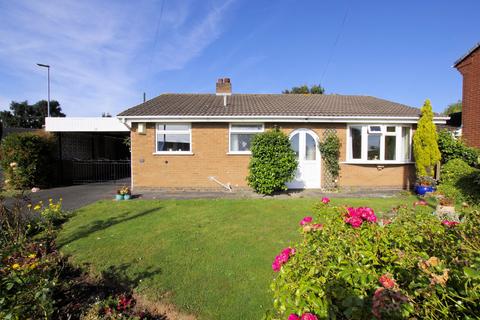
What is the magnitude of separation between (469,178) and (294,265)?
1060 cm

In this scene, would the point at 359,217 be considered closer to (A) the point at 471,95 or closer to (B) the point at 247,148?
(B) the point at 247,148

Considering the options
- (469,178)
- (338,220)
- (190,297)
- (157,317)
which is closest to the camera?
(338,220)

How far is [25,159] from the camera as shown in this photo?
12.4 m

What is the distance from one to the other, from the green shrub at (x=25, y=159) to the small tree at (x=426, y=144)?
1745cm

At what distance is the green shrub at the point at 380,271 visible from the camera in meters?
1.37

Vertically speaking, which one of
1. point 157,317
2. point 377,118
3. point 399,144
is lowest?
point 157,317

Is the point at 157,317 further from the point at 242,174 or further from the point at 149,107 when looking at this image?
the point at 149,107

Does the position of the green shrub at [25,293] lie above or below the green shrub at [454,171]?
below

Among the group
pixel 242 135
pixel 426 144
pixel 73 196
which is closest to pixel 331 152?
pixel 426 144

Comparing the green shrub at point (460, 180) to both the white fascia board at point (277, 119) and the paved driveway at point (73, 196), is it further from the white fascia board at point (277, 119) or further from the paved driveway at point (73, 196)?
the paved driveway at point (73, 196)

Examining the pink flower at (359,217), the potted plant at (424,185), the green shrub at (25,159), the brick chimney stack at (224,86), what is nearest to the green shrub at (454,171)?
the potted plant at (424,185)

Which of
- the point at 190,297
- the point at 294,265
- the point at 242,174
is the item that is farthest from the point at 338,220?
the point at 242,174

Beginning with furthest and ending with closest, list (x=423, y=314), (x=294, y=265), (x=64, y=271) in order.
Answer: (x=64, y=271)
(x=294, y=265)
(x=423, y=314)

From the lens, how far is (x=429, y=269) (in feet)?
5.06
